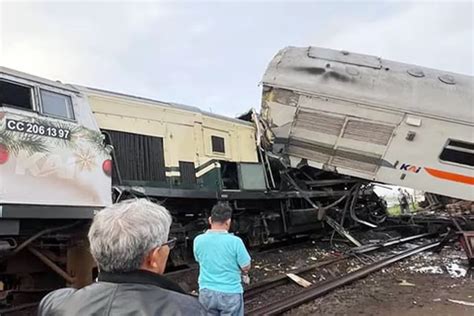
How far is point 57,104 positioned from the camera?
5.94 m

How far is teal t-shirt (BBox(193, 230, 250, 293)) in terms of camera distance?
3924 millimetres

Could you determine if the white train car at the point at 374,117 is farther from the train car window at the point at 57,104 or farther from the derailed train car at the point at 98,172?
the train car window at the point at 57,104

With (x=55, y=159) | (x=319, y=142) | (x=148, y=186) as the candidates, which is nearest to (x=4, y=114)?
(x=55, y=159)

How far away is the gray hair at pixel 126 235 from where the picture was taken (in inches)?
69.1

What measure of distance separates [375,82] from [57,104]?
5.89m

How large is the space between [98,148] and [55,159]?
2.36 ft

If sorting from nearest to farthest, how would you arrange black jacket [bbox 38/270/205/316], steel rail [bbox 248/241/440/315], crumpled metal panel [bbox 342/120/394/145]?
black jacket [bbox 38/270/205/316] < steel rail [bbox 248/241/440/315] < crumpled metal panel [bbox 342/120/394/145]

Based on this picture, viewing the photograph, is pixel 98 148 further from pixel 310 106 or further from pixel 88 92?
pixel 310 106

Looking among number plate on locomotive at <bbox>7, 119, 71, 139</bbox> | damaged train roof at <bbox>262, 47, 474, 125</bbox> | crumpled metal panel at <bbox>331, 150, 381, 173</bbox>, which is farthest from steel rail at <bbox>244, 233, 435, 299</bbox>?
number plate on locomotive at <bbox>7, 119, 71, 139</bbox>

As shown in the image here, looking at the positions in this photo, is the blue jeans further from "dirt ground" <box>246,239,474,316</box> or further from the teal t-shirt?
"dirt ground" <box>246,239,474,316</box>

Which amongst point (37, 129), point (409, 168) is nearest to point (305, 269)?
point (409, 168)

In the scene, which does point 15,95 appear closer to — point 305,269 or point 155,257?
point 155,257

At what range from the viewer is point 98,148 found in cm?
609

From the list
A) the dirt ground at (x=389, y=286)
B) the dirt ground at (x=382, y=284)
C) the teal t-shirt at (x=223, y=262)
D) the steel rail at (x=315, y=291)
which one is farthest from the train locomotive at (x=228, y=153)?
the teal t-shirt at (x=223, y=262)
